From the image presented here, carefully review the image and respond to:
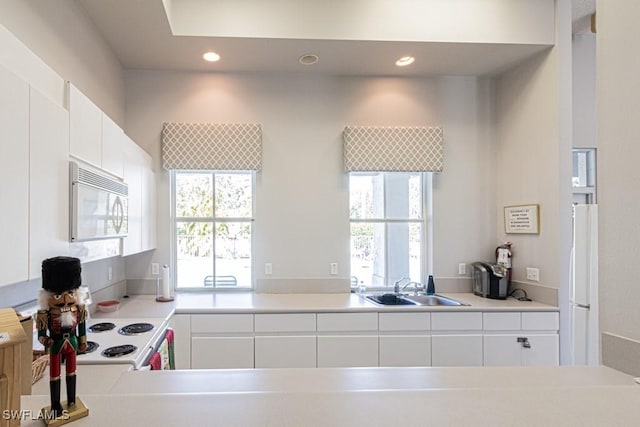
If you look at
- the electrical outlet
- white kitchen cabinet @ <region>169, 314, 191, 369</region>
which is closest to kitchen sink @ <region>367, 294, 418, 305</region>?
the electrical outlet

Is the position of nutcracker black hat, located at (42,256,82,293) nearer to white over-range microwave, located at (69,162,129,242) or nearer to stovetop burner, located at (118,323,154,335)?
white over-range microwave, located at (69,162,129,242)

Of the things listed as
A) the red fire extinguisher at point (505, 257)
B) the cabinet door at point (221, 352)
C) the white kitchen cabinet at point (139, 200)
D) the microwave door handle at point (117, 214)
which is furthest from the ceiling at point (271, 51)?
the cabinet door at point (221, 352)

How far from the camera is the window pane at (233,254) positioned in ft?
10.9

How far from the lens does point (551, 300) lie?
9.27 feet

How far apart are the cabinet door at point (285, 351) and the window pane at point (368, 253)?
3.14 feet

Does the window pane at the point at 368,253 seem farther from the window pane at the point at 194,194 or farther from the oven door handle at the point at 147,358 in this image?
the oven door handle at the point at 147,358

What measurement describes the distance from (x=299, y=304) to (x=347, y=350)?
52cm

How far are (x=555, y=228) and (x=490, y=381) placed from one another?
7.18ft

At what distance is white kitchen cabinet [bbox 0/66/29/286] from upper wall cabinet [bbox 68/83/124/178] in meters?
0.38

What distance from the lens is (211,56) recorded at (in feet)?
9.61

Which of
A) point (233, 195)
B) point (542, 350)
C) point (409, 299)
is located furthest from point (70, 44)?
point (542, 350)

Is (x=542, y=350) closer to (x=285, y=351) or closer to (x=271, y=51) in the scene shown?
(x=285, y=351)

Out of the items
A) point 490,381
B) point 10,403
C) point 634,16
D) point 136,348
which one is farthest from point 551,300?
point 10,403

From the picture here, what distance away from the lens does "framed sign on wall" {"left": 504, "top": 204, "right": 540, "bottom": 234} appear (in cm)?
296
